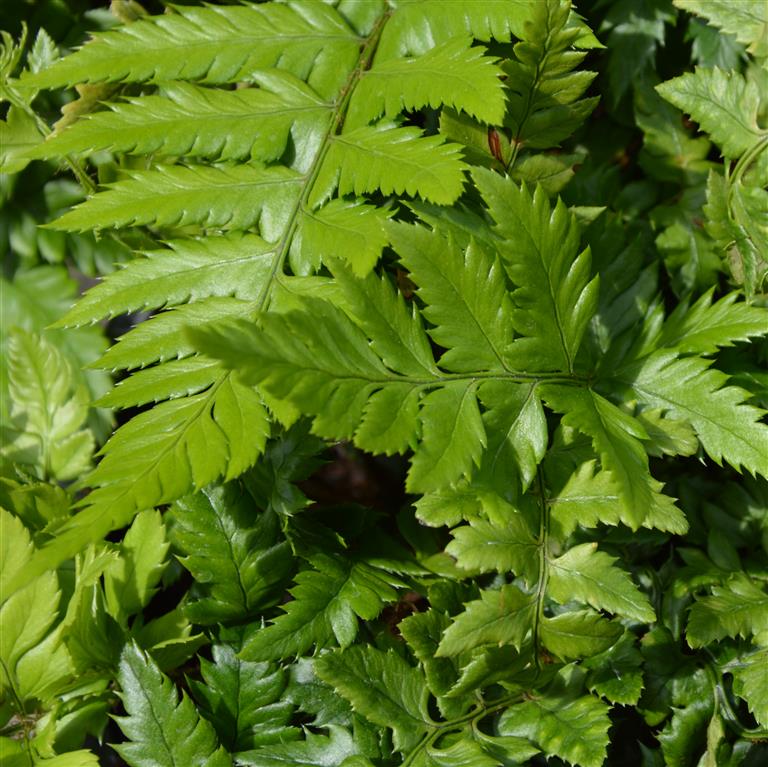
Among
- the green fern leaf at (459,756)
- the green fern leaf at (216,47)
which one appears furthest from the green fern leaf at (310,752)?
the green fern leaf at (216,47)

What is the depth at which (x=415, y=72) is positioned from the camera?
1.39m

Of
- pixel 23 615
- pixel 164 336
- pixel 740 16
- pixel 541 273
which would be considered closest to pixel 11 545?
pixel 23 615

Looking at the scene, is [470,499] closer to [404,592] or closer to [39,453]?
[404,592]

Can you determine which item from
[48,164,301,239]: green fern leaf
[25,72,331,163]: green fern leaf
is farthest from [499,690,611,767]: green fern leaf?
[25,72,331,163]: green fern leaf

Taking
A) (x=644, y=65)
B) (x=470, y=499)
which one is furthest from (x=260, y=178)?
(x=644, y=65)

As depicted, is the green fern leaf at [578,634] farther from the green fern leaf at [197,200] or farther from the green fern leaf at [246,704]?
the green fern leaf at [197,200]

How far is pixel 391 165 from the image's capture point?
1320 millimetres

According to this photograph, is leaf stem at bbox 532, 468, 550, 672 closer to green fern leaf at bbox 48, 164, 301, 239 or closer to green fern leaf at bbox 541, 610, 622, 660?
green fern leaf at bbox 541, 610, 622, 660

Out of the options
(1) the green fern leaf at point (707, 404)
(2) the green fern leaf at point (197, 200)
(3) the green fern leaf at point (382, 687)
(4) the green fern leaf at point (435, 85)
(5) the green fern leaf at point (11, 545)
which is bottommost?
(3) the green fern leaf at point (382, 687)

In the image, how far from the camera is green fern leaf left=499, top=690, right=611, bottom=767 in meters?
1.25

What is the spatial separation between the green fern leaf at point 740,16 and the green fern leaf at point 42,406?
4.36 feet

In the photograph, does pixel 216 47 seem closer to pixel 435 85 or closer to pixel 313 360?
pixel 435 85

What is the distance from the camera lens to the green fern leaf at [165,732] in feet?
4.32

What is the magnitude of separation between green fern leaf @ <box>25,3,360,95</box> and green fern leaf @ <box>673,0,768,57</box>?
604mm
